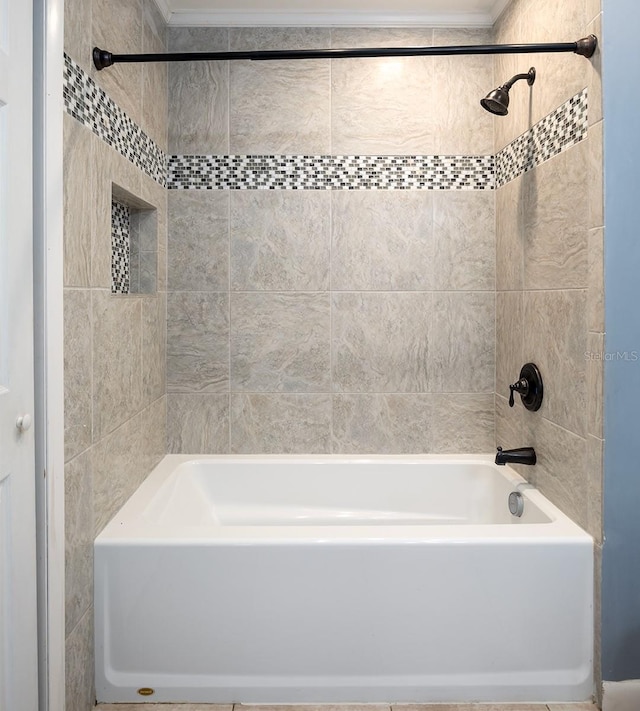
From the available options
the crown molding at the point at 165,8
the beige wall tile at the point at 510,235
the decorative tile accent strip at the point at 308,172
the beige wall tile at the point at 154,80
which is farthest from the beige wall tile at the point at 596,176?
the crown molding at the point at 165,8

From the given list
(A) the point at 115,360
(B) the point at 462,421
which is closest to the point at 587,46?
(B) the point at 462,421

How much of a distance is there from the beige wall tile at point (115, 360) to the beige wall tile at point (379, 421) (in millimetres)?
981

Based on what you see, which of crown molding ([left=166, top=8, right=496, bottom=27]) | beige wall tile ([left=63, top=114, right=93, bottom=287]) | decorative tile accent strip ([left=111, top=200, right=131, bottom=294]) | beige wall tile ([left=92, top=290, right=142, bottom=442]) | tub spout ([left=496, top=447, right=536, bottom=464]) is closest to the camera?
beige wall tile ([left=63, top=114, right=93, bottom=287])

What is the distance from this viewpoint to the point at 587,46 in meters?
1.83

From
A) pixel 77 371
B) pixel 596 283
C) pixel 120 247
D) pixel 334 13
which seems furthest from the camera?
pixel 334 13

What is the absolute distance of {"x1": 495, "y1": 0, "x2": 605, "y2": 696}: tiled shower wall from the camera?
1857 mm

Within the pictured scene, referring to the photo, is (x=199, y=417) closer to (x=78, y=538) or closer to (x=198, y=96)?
(x=78, y=538)

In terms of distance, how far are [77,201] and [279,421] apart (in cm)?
147

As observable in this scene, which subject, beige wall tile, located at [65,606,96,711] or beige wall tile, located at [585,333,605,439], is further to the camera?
beige wall tile, located at [585,333,605,439]

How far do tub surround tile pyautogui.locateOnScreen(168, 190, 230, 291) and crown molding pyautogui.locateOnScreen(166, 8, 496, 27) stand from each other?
800mm

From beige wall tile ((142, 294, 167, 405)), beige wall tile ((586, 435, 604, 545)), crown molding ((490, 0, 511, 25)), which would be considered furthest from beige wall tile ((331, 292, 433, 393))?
crown molding ((490, 0, 511, 25))

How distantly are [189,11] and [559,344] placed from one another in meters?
2.25

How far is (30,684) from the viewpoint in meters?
1.49

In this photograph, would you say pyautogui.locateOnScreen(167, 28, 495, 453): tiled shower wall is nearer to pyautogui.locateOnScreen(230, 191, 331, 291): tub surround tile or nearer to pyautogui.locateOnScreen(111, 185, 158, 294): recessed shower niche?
pyautogui.locateOnScreen(230, 191, 331, 291): tub surround tile
